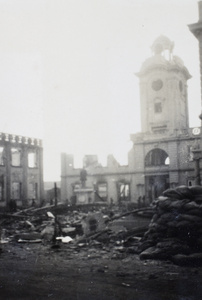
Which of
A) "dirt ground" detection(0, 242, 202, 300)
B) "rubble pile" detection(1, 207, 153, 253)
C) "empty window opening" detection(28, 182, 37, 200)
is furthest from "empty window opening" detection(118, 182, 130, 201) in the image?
"dirt ground" detection(0, 242, 202, 300)

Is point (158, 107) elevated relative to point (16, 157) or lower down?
elevated

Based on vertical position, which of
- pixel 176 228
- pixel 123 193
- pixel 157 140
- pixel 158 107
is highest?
pixel 158 107

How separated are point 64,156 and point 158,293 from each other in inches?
1257

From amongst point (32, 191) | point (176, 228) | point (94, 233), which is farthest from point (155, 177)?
point (176, 228)

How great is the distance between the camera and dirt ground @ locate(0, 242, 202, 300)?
559 centimetres

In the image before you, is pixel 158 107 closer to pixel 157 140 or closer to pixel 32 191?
pixel 157 140

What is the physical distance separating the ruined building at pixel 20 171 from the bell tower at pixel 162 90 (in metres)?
11.7

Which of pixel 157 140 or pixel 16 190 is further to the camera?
pixel 16 190

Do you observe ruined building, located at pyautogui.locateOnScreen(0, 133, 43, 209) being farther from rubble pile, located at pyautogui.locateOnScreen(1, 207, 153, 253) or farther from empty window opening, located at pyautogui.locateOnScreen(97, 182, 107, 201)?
rubble pile, located at pyautogui.locateOnScreen(1, 207, 153, 253)

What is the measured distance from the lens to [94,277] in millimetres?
6809

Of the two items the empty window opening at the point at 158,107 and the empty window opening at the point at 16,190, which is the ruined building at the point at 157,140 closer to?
the empty window opening at the point at 158,107

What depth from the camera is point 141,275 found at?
6.80 m

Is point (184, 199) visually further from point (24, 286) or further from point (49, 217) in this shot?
point (49, 217)

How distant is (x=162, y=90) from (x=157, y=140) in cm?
520
